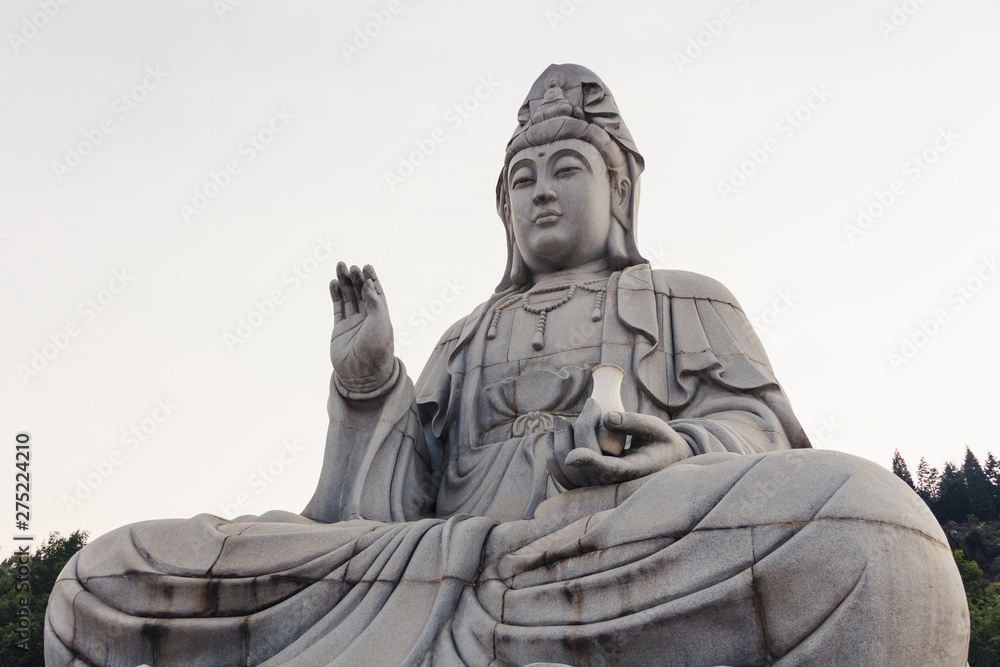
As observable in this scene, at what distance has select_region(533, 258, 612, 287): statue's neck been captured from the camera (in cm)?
904

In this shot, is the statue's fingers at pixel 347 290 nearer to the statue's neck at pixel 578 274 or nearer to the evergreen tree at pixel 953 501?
the statue's neck at pixel 578 274

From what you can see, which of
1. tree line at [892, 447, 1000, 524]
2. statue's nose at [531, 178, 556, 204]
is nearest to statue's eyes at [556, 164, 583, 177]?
statue's nose at [531, 178, 556, 204]

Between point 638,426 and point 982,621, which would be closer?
point 638,426

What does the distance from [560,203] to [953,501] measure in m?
38.2

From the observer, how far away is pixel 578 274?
9109mm

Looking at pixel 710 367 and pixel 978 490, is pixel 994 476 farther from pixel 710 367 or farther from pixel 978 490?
pixel 710 367

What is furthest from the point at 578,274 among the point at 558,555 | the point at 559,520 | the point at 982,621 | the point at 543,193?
the point at 982,621

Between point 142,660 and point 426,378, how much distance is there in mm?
3813

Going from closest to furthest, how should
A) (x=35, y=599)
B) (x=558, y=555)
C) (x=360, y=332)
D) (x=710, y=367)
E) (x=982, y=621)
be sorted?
(x=558, y=555) < (x=360, y=332) < (x=710, y=367) < (x=35, y=599) < (x=982, y=621)

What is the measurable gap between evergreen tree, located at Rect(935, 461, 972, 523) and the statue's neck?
3591 cm

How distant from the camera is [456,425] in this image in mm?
8508

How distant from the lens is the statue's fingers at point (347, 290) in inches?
307

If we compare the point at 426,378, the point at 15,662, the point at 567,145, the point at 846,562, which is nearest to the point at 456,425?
the point at 426,378

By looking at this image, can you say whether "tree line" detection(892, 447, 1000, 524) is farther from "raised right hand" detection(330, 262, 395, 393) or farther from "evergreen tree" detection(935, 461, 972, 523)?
"raised right hand" detection(330, 262, 395, 393)
